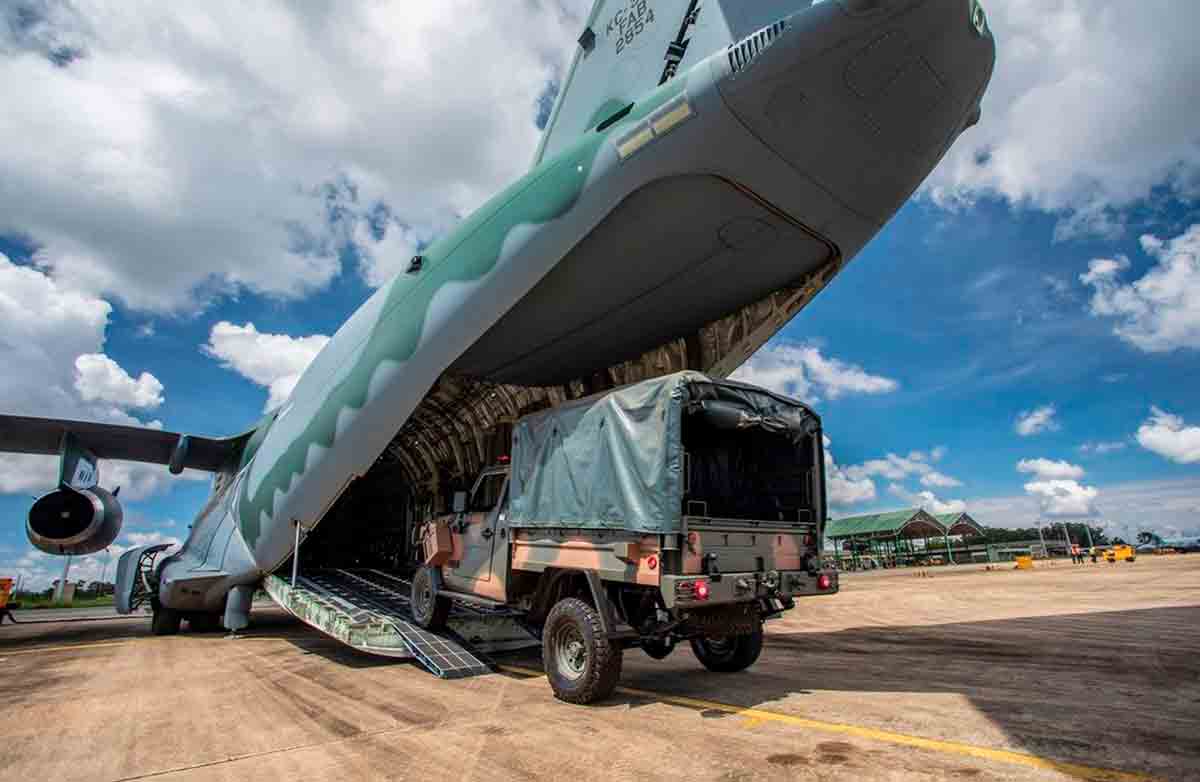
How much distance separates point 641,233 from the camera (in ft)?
27.2

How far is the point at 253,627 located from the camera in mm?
14859

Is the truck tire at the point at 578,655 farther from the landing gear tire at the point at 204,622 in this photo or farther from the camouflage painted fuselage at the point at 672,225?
the landing gear tire at the point at 204,622

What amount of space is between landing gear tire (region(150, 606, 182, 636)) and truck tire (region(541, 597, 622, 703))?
12483mm

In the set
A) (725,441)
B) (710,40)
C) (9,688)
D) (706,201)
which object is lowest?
(9,688)

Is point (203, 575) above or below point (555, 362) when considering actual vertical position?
below

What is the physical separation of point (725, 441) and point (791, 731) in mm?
3139

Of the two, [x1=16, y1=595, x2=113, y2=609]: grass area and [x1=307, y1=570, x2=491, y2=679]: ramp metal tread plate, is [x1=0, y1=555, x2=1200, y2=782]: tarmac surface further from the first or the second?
[x1=16, y1=595, x2=113, y2=609]: grass area

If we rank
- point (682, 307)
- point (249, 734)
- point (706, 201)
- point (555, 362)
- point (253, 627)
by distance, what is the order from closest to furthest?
1. point (249, 734)
2. point (706, 201)
3. point (682, 307)
4. point (555, 362)
5. point (253, 627)

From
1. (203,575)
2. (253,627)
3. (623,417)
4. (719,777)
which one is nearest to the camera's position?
(719,777)

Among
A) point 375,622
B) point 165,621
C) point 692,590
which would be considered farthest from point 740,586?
point 165,621

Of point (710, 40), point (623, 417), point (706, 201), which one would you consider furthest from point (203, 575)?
point (710, 40)

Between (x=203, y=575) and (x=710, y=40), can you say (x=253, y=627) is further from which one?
(x=710, y=40)

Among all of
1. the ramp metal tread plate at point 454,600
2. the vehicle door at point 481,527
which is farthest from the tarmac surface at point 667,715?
the vehicle door at point 481,527

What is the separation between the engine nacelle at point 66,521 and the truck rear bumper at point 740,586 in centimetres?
1508
